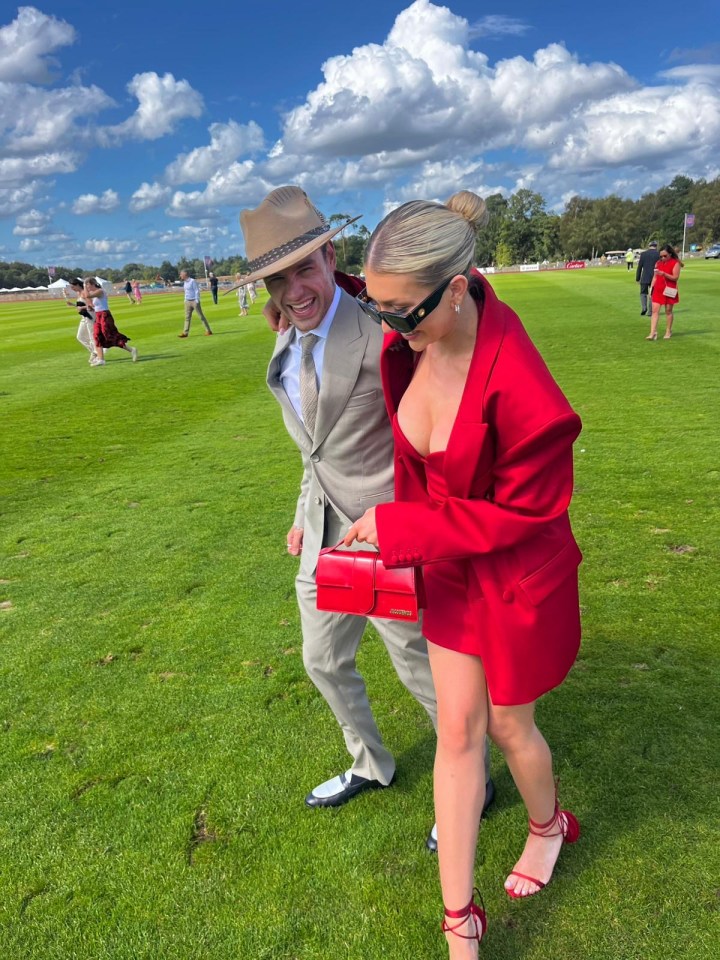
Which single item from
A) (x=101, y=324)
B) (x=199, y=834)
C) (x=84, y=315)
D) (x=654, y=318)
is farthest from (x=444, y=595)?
(x=84, y=315)

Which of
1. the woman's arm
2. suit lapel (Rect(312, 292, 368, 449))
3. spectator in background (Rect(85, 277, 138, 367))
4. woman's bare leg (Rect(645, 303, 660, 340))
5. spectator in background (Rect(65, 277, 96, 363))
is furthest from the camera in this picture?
spectator in background (Rect(65, 277, 96, 363))

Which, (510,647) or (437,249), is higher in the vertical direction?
(437,249)

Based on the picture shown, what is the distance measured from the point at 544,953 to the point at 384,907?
54 cm

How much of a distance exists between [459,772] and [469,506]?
907mm

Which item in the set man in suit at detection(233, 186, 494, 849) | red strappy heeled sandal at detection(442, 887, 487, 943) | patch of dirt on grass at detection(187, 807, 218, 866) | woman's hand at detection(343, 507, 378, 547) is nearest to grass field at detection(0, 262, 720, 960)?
patch of dirt on grass at detection(187, 807, 218, 866)

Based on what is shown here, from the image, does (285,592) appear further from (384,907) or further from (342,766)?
(384,907)

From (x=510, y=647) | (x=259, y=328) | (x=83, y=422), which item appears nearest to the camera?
(x=510, y=647)

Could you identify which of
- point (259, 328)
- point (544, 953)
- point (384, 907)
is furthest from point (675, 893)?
point (259, 328)

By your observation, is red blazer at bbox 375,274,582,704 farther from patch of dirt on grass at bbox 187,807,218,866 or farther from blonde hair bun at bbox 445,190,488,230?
patch of dirt on grass at bbox 187,807,218,866

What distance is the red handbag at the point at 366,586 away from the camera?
2.04 m

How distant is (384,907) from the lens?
243cm

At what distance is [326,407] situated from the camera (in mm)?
2494

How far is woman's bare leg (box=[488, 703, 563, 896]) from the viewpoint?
2205 mm

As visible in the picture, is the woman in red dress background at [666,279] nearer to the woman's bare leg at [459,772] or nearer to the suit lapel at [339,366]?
the suit lapel at [339,366]
